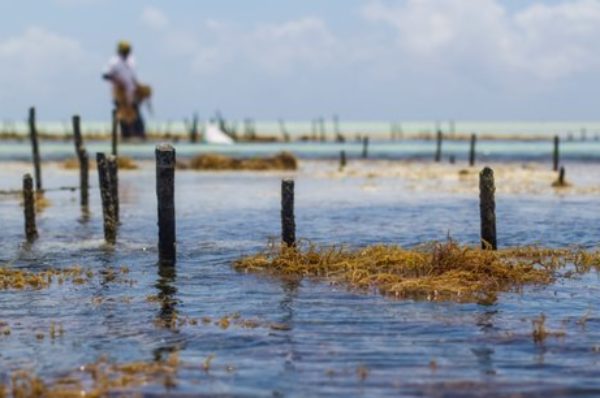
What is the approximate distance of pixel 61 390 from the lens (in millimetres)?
9148

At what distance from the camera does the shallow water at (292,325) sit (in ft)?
31.7

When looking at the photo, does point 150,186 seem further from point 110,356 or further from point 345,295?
point 110,356

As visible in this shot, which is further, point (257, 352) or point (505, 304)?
point (505, 304)

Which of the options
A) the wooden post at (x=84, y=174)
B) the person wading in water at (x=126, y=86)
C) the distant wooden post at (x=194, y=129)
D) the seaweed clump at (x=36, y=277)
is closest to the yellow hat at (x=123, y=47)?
the person wading in water at (x=126, y=86)

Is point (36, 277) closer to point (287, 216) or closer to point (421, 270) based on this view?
point (287, 216)

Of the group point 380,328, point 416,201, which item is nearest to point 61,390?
point 380,328

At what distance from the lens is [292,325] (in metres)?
12.2

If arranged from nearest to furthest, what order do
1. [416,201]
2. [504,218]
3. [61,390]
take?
1. [61,390]
2. [504,218]
3. [416,201]

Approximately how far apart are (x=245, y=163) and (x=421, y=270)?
138 feet

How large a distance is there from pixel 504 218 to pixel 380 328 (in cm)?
1588

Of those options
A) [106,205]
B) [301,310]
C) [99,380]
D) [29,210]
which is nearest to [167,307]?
[301,310]

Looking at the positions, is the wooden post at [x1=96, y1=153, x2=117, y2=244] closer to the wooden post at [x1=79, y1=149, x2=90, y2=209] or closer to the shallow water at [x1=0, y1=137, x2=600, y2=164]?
the wooden post at [x1=79, y1=149, x2=90, y2=209]

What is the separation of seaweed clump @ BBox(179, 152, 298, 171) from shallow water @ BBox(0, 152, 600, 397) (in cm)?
3221

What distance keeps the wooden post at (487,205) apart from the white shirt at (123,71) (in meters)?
67.4
